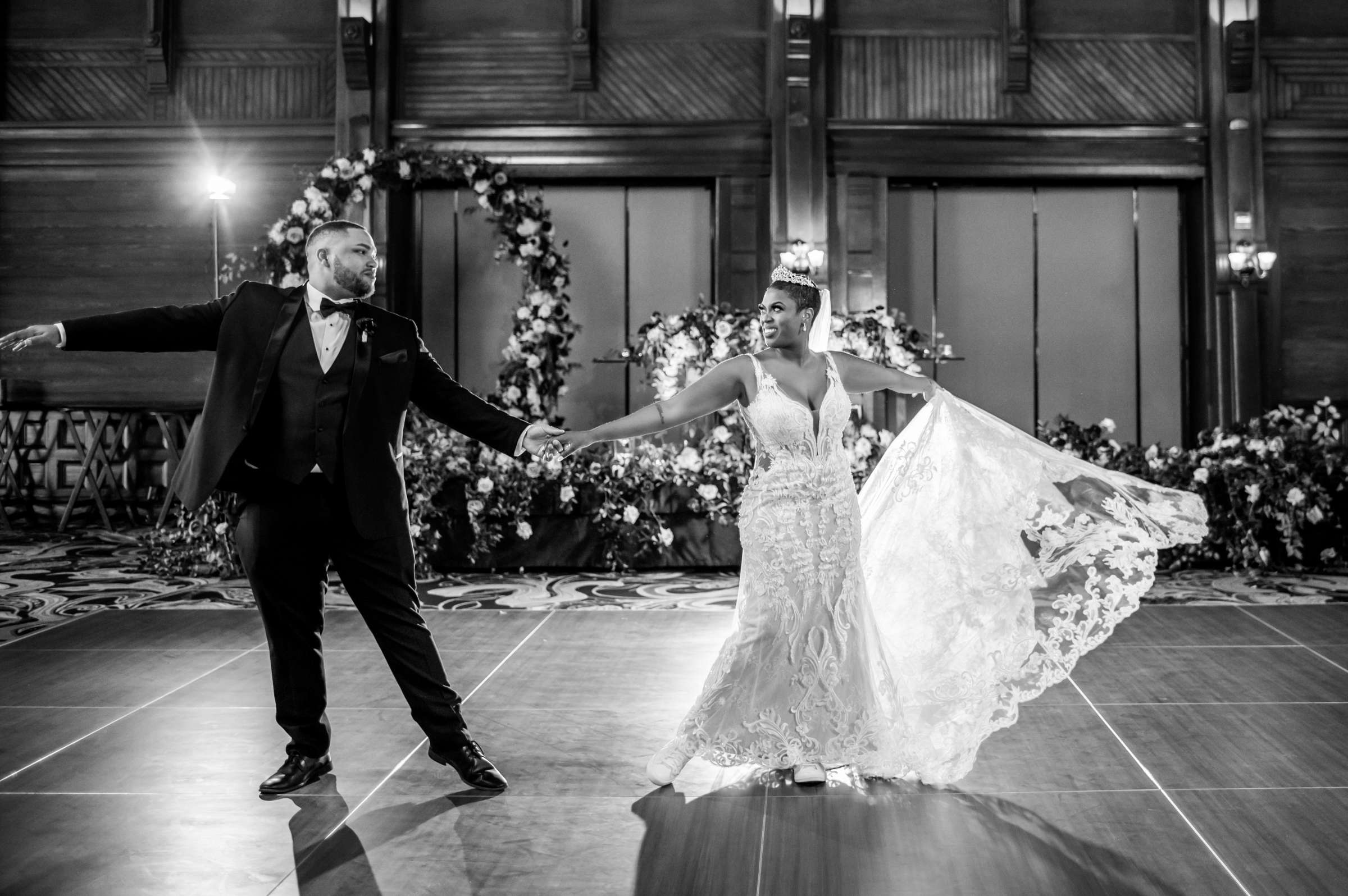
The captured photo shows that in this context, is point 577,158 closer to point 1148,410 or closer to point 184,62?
point 184,62

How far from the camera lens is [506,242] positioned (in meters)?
11.1

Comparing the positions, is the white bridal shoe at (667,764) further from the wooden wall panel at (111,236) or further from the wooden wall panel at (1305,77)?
the wooden wall panel at (1305,77)

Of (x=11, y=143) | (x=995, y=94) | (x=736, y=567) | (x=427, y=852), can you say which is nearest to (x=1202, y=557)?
(x=736, y=567)

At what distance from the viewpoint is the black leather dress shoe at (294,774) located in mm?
3932

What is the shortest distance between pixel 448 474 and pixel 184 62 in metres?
6.25

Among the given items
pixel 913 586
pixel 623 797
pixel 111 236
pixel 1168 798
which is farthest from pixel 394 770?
pixel 111 236

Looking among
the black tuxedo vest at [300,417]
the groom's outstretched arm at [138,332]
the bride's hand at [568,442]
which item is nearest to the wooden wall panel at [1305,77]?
the bride's hand at [568,442]

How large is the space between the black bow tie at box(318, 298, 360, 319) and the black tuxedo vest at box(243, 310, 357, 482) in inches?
3.5

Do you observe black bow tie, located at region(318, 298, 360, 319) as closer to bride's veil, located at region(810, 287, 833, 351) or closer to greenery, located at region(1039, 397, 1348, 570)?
bride's veil, located at region(810, 287, 833, 351)

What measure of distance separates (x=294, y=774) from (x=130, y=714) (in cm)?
146

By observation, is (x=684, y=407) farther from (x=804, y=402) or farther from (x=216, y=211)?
(x=216, y=211)

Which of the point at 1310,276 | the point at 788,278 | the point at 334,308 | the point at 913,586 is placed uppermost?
the point at 1310,276

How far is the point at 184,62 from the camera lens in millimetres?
12266

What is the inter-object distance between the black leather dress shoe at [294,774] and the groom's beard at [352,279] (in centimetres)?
153
